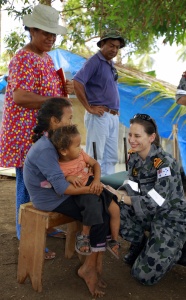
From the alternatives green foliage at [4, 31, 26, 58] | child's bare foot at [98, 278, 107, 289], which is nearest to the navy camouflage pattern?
child's bare foot at [98, 278, 107, 289]

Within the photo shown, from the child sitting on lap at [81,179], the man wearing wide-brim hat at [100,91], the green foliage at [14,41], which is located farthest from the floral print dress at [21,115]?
the green foliage at [14,41]

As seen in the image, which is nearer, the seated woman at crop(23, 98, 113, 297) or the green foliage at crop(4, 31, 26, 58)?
the seated woman at crop(23, 98, 113, 297)

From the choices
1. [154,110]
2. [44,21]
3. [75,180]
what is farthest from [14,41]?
[75,180]

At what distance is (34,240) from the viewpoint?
2.85 meters

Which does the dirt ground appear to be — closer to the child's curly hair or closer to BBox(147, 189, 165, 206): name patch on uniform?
BBox(147, 189, 165, 206): name patch on uniform

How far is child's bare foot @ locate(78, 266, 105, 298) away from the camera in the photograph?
110 inches

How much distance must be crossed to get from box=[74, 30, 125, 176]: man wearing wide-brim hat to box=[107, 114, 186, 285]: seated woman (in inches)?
50.8

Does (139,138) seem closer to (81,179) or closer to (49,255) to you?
(81,179)

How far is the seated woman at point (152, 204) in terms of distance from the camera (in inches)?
117

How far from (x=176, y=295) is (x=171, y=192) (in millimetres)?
753

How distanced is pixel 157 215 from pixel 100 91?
1.91 meters

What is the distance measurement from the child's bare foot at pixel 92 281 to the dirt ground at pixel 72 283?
0.16ft

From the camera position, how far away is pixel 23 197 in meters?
3.56

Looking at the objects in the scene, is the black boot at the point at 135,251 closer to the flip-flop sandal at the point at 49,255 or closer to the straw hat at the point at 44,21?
the flip-flop sandal at the point at 49,255
